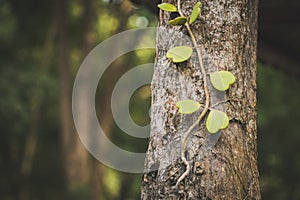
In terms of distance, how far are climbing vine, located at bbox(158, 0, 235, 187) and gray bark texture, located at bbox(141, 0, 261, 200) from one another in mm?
13

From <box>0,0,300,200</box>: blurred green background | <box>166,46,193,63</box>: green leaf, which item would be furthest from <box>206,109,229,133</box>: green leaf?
<box>0,0,300,200</box>: blurred green background

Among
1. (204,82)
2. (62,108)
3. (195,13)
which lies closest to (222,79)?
(204,82)

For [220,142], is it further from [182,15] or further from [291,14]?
[291,14]

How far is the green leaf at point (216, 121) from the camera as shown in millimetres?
1435

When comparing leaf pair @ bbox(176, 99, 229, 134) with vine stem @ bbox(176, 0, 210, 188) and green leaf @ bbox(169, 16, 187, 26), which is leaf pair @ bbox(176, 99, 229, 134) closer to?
vine stem @ bbox(176, 0, 210, 188)

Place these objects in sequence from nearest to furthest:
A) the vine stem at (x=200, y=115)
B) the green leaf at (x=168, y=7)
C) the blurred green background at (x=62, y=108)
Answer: the vine stem at (x=200, y=115) → the green leaf at (x=168, y=7) → the blurred green background at (x=62, y=108)

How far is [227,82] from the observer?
148 centimetres

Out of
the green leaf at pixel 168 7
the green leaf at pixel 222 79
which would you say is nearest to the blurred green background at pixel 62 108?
the green leaf at pixel 168 7

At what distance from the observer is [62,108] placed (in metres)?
9.59

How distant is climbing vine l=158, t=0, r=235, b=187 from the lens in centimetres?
144

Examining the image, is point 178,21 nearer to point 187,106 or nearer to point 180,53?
point 180,53

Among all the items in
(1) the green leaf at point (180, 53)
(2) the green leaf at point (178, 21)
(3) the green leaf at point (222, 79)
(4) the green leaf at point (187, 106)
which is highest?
(2) the green leaf at point (178, 21)

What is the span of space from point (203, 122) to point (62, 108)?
8258 millimetres

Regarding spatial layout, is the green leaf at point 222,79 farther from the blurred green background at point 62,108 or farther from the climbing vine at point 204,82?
the blurred green background at point 62,108
